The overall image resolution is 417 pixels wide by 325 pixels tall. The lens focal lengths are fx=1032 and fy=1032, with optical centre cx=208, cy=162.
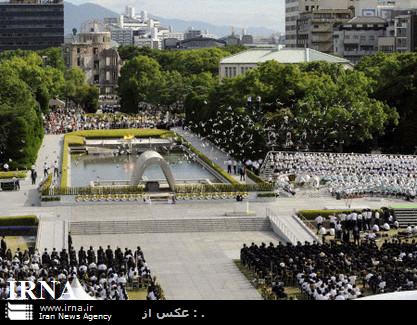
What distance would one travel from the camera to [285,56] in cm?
10275

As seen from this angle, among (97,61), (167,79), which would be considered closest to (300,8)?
(97,61)

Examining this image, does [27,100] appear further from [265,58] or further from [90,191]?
[265,58]

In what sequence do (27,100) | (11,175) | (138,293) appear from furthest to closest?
(27,100) → (11,175) → (138,293)

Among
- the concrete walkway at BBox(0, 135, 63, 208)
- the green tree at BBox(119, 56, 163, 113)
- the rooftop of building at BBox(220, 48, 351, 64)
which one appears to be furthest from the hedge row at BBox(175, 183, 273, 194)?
the green tree at BBox(119, 56, 163, 113)

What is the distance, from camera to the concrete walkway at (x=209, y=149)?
218 ft

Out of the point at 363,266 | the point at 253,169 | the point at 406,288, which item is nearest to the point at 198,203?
the point at 253,169

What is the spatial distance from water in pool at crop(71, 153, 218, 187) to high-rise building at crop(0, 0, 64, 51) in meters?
97.8

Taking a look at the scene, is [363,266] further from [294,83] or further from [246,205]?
[294,83]

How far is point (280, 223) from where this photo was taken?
147 ft

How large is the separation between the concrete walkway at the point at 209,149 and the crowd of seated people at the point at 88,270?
20.4m

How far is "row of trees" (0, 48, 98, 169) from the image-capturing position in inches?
2564

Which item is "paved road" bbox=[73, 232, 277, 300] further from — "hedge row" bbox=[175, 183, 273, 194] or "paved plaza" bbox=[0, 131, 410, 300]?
"hedge row" bbox=[175, 183, 273, 194]

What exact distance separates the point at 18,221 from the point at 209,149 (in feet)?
108

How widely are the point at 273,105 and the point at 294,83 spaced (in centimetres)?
216
